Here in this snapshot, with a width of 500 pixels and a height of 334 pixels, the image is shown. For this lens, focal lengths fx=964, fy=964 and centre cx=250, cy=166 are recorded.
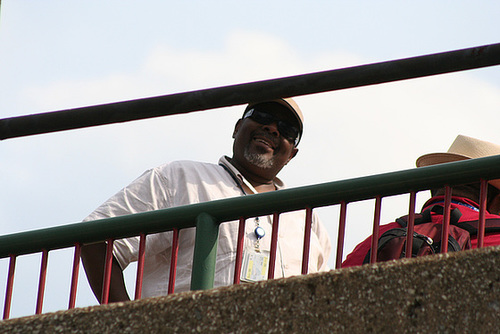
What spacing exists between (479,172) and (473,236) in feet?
3.55

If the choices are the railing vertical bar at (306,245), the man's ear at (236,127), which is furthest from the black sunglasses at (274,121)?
the railing vertical bar at (306,245)

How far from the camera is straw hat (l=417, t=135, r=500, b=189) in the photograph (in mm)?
5379

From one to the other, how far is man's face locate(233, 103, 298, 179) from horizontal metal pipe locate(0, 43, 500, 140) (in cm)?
222

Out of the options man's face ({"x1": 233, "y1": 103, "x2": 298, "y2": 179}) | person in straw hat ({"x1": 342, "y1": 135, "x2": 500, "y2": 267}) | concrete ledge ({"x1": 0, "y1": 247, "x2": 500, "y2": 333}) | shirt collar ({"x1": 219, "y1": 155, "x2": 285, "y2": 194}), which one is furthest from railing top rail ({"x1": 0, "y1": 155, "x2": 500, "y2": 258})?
man's face ({"x1": 233, "y1": 103, "x2": 298, "y2": 179})

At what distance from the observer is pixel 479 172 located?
303cm

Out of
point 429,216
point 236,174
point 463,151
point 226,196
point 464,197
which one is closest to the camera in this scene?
point 429,216

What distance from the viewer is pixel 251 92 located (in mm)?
2846

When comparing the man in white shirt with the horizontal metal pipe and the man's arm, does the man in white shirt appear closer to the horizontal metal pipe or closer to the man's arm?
the man's arm

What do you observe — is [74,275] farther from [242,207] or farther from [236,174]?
[236,174]

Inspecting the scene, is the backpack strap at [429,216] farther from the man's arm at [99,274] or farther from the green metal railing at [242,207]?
the man's arm at [99,274]

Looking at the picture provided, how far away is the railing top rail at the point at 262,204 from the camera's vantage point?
3.07 m

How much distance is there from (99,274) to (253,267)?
67 centimetres

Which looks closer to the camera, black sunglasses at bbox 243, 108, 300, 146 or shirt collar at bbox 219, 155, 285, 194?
shirt collar at bbox 219, 155, 285, 194

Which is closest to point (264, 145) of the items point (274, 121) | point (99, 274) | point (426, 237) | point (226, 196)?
point (274, 121)
